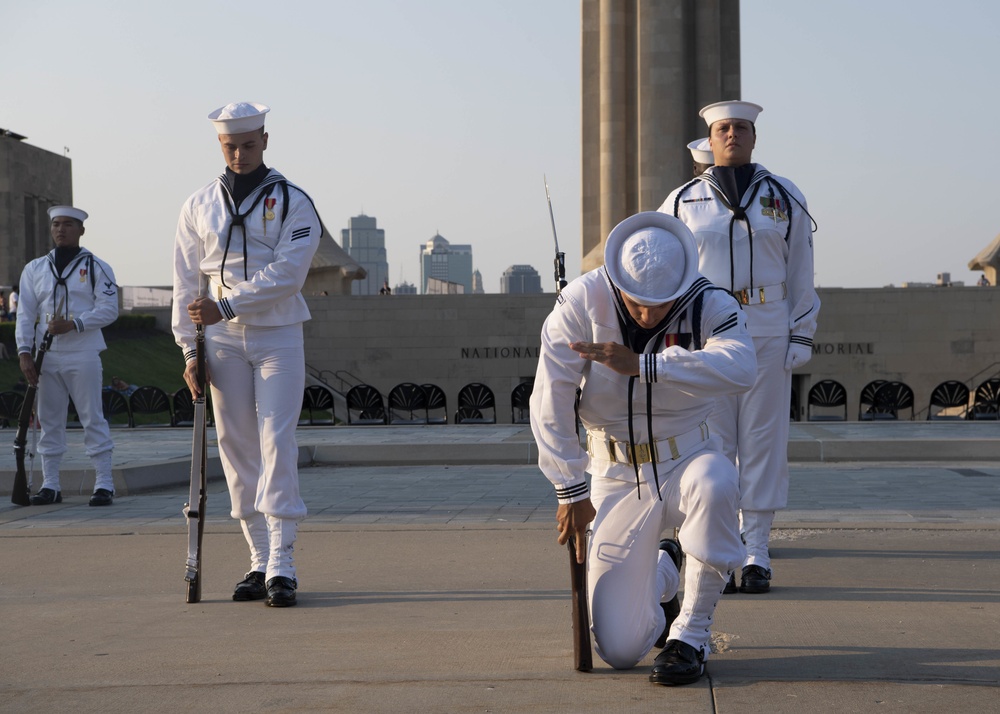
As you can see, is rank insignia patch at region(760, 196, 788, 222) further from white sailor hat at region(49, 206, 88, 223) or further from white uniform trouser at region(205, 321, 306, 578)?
white sailor hat at region(49, 206, 88, 223)

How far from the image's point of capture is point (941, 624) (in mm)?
4945

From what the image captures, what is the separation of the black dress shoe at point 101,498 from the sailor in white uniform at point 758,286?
542 centimetres

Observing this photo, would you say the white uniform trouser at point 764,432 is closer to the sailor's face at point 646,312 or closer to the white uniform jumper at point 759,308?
the white uniform jumper at point 759,308

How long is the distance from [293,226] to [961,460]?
8777 millimetres

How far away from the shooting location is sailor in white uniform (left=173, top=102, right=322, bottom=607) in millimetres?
5730

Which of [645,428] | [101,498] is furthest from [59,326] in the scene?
[645,428]

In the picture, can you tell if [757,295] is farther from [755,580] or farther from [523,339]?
[523,339]

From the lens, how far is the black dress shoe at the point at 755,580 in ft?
18.7

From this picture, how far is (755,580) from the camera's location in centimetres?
572

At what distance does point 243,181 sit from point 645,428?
2478 millimetres

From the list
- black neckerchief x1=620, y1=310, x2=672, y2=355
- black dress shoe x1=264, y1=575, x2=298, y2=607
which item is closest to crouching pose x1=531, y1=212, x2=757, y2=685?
black neckerchief x1=620, y1=310, x2=672, y2=355

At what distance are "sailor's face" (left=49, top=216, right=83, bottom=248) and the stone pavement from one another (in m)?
2.02

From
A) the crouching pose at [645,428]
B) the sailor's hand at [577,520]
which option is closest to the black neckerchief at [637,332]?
the crouching pose at [645,428]

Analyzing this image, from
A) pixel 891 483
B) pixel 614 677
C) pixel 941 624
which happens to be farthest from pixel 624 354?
pixel 891 483
